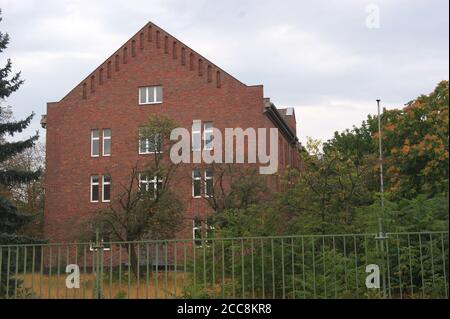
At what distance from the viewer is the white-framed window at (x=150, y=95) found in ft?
107

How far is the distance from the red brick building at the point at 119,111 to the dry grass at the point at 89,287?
21.2m

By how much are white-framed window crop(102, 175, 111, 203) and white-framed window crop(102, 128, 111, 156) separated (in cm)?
130

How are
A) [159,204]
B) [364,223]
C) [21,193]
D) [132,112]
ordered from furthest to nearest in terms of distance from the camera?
[21,193] < [132,112] < [159,204] < [364,223]

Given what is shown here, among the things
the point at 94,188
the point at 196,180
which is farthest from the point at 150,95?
the point at 196,180

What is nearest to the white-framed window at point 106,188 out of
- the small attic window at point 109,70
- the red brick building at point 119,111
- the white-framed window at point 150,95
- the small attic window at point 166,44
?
the red brick building at point 119,111

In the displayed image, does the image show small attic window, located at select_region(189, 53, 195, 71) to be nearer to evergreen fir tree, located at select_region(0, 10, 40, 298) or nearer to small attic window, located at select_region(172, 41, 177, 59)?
small attic window, located at select_region(172, 41, 177, 59)

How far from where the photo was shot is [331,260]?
1002cm

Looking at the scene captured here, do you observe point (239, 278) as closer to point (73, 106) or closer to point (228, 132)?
point (228, 132)

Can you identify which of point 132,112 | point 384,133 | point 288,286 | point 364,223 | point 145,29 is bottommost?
point 288,286

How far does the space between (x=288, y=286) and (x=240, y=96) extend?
21.1m

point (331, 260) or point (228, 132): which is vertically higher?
point (228, 132)

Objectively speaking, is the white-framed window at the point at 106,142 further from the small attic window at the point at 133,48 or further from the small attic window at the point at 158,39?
the small attic window at the point at 158,39

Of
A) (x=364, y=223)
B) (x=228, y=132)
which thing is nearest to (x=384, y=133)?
(x=228, y=132)

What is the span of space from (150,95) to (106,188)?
5531 mm
